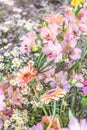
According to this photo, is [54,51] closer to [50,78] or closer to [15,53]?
[50,78]

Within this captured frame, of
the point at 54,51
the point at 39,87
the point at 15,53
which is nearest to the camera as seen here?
the point at 54,51

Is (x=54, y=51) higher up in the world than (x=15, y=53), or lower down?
higher up

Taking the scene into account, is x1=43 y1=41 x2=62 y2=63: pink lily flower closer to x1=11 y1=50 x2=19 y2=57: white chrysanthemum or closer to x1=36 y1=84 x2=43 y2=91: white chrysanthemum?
x1=36 y1=84 x2=43 y2=91: white chrysanthemum

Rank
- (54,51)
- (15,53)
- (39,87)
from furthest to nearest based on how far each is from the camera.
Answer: (15,53) → (39,87) → (54,51)

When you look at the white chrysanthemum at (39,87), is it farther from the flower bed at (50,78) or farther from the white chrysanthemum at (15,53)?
the white chrysanthemum at (15,53)

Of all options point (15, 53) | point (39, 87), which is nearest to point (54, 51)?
point (39, 87)

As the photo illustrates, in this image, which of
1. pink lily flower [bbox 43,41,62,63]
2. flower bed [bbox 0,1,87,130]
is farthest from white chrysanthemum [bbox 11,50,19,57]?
pink lily flower [bbox 43,41,62,63]

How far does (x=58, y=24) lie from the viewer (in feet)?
4.66

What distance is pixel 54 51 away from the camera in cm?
127

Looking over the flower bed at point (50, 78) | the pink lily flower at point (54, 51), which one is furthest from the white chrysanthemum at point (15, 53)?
the pink lily flower at point (54, 51)

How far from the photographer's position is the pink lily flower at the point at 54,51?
1.26 metres

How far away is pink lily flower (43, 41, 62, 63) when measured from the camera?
4.13 feet

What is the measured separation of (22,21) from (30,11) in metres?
0.16

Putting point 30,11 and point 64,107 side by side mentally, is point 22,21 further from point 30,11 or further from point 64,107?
A: point 64,107
